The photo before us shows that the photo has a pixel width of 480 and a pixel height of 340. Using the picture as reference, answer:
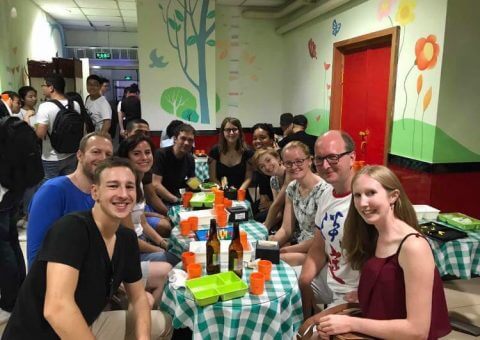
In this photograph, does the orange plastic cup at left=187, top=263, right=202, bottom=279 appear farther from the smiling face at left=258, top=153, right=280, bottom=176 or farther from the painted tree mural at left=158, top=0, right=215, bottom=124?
the painted tree mural at left=158, top=0, right=215, bottom=124

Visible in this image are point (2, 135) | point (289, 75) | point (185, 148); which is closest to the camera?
point (2, 135)

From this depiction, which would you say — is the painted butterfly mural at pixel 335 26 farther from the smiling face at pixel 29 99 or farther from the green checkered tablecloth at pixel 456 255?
the smiling face at pixel 29 99

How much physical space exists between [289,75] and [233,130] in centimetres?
313

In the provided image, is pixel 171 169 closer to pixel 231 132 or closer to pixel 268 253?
pixel 231 132

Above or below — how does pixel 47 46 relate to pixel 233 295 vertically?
above

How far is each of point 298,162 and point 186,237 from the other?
0.82m

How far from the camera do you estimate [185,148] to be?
3543 mm

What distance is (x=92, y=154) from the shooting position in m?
2.01

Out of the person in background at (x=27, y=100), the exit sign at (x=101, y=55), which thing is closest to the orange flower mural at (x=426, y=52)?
the person in background at (x=27, y=100)

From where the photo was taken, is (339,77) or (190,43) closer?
(339,77)

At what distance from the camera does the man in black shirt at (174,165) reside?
136 inches

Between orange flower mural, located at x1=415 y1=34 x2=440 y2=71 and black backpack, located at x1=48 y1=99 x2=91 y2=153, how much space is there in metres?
3.37

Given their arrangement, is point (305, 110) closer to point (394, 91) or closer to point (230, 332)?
point (394, 91)


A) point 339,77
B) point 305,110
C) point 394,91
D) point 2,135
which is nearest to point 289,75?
point 305,110
